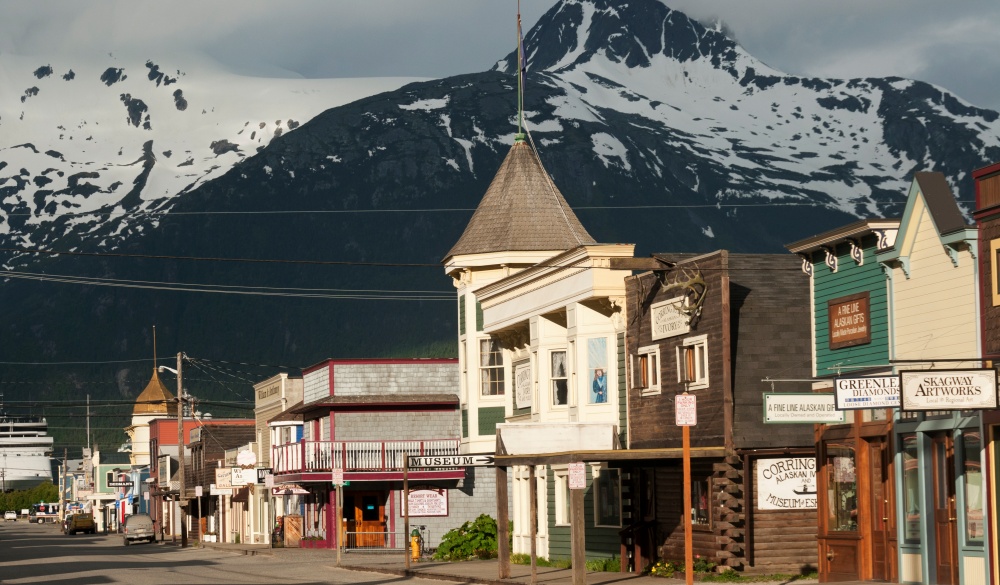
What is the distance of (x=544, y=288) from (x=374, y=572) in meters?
8.60

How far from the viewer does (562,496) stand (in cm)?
4259

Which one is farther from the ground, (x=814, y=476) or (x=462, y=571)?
(x=814, y=476)

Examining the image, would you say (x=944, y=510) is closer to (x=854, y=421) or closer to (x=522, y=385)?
(x=854, y=421)

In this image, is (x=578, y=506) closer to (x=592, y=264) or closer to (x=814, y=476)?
(x=814, y=476)

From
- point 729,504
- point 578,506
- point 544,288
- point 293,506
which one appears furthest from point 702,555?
point 293,506

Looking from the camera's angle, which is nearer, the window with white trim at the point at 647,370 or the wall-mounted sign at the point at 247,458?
the window with white trim at the point at 647,370

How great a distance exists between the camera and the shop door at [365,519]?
199 feet

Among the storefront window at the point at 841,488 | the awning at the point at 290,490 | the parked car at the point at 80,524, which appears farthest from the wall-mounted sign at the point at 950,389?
the parked car at the point at 80,524

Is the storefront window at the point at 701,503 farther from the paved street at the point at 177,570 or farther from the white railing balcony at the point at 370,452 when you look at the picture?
the white railing balcony at the point at 370,452

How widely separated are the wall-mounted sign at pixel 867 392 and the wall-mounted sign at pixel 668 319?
9.22m

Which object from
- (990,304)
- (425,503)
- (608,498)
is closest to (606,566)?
(608,498)

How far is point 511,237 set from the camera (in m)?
48.4

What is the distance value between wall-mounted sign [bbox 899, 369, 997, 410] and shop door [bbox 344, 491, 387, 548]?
129ft

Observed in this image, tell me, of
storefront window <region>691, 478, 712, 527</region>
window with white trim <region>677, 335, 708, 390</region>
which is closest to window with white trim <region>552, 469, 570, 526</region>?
Result: storefront window <region>691, 478, 712, 527</region>
